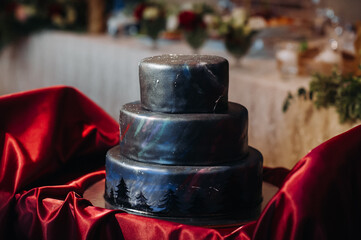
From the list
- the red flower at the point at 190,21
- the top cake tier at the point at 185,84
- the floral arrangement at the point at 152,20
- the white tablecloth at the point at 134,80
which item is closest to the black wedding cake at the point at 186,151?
the top cake tier at the point at 185,84

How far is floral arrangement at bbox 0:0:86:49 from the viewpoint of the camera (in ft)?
15.2

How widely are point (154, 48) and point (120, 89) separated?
34 centimetres

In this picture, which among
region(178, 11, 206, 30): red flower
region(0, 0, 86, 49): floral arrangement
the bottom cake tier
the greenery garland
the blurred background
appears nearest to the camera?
the bottom cake tier

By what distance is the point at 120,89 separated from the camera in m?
3.57

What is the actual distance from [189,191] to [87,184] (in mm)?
385

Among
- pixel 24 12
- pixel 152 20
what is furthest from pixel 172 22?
pixel 24 12

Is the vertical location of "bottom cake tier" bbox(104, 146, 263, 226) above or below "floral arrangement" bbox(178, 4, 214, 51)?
below

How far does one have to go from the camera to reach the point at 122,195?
47.8 inches

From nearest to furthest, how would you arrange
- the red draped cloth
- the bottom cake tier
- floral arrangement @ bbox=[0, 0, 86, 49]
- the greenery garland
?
1. the red draped cloth
2. the bottom cake tier
3. the greenery garland
4. floral arrangement @ bbox=[0, 0, 86, 49]

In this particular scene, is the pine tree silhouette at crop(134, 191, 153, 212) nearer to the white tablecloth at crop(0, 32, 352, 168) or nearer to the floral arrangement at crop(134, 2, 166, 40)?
the white tablecloth at crop(0, 32, 352, 168)

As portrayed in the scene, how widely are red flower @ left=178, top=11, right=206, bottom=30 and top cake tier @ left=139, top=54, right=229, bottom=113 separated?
1.99m

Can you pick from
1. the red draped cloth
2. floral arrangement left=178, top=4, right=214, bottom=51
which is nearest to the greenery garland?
the red draped cloth

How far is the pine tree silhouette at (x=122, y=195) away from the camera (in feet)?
3.95

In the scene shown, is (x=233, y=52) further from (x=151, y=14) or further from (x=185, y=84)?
(x=185, y=84)
